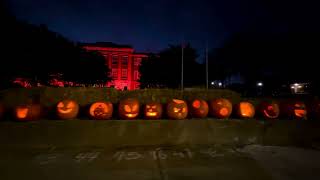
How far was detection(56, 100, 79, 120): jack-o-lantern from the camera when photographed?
6.78m

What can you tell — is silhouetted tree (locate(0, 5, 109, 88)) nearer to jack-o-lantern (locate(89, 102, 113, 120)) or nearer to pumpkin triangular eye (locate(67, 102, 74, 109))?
pumpkin triangular eye (locate(67, 102, 74, 109))

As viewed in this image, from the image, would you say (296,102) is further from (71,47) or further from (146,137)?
(71,47)

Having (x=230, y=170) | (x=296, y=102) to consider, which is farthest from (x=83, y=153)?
(x=296, y=102)

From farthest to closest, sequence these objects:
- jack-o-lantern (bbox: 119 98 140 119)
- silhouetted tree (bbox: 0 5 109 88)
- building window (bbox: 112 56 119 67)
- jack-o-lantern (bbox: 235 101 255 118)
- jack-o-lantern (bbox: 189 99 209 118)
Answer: building window (bbox: 112 56 119 67) < silhouetted tree (bbox: 0 5 109 88) < jack-o-lantern (bbox: 235 101 255 118) < jack-o-lantern (bbox: 189 99 209 118) < jack-o-lantern (bbox: 119 98 140 119)

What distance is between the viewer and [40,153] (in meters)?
5.93

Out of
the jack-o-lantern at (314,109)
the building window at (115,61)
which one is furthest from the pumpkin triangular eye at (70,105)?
the building window at (115,61)

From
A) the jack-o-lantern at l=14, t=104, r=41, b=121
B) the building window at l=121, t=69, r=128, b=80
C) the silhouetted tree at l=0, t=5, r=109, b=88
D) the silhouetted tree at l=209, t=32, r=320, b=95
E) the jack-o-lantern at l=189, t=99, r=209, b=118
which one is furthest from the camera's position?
the building window at l=121, t=69, r=128, b=80

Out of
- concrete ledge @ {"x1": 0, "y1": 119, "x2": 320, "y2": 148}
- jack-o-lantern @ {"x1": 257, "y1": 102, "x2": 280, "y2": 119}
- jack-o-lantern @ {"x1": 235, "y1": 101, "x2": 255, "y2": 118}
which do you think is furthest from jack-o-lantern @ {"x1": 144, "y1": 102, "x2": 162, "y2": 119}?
jack-o-lantern @ {"x1": 257, "y1": 102, "x2": 280, "y2": 119}

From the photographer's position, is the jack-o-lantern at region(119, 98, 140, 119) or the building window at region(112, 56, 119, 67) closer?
the jack-o-lantern at region(119, 98, 140, 119)

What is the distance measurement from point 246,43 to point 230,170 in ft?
134

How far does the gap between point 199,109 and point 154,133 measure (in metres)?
→ 1.51

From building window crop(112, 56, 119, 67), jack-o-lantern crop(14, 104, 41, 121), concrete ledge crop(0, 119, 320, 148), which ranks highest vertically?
building window crop(112, 56, 119, 67)

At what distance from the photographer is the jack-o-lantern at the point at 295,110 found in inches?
295

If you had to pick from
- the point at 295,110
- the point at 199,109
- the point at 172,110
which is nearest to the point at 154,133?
the point at 172,110
